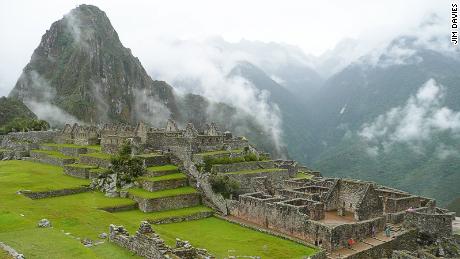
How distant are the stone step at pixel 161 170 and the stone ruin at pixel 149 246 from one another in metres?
16.8

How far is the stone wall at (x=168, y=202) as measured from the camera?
96.6 feet

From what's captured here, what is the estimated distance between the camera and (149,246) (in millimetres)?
13820

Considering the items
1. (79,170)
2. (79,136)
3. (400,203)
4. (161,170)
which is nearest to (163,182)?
(161,170)

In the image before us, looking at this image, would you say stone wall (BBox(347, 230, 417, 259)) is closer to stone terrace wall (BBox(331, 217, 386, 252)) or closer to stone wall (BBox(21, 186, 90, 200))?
stone terrace wall (BBox(331, 217, 386, 252))

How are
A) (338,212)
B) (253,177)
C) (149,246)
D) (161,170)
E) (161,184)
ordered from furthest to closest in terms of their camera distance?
(253,177), (161,170), (161,184), (338,212), (149,246)

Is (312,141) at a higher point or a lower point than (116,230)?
higher

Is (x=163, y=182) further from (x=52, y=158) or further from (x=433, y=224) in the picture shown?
(x=52, y=158)

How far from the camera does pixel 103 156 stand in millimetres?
38969

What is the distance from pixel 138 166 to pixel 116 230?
1783 centimetres

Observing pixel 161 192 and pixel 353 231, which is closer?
pixel 353 231

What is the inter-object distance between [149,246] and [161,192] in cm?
1743

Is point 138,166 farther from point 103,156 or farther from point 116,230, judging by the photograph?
point 116,230

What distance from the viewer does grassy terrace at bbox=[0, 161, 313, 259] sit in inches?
579

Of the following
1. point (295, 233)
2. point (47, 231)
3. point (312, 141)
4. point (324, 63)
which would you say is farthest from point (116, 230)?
point (324, 63)
